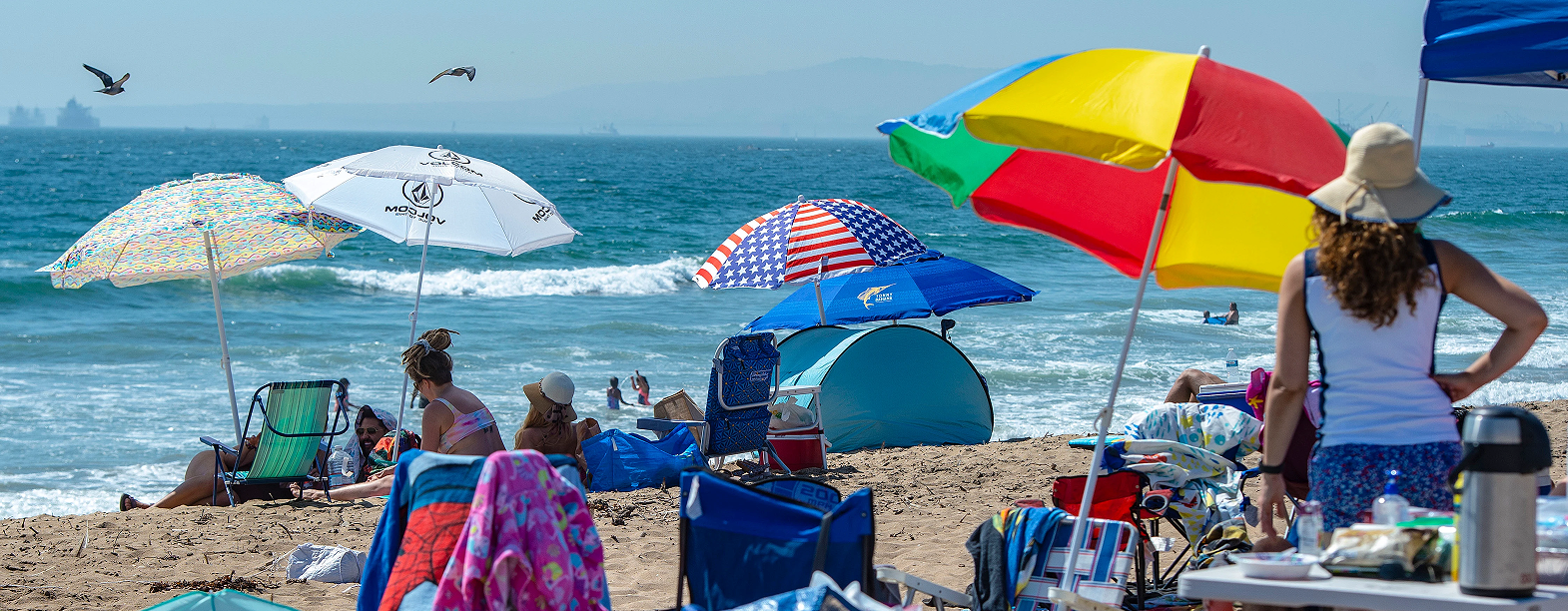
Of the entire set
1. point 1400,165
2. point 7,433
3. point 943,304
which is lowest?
point 7,433

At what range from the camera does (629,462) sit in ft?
22.5

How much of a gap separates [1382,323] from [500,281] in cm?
2134

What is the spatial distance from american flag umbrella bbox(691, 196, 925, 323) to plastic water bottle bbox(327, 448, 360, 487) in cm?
224

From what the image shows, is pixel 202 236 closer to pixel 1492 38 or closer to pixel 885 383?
pixel 885 383

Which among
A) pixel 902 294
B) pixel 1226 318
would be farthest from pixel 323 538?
pixel 1226 318

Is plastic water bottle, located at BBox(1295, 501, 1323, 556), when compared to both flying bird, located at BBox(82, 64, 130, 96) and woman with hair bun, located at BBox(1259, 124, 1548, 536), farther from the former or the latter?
flying bird, located at BBox(82, 64, 130, 96)

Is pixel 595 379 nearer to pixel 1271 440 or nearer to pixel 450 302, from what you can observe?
pixel 450 302

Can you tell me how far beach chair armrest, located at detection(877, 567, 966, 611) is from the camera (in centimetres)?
343

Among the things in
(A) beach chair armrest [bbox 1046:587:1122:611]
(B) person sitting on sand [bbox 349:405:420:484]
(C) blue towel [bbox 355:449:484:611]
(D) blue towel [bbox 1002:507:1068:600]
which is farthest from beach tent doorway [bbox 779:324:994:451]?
(C) blue towel [bbox 355:449:484:611]

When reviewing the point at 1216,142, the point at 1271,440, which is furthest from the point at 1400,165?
the point at 1271,440

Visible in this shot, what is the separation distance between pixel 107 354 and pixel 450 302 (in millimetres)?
6137

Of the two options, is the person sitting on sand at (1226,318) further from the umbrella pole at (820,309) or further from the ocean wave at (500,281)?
the umbrella pole at (820,309)

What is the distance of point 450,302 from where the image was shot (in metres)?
20.2

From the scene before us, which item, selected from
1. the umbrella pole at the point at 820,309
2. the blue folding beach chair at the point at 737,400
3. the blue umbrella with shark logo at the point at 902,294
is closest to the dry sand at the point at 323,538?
the blue folding beach chair at the point at 737,400
